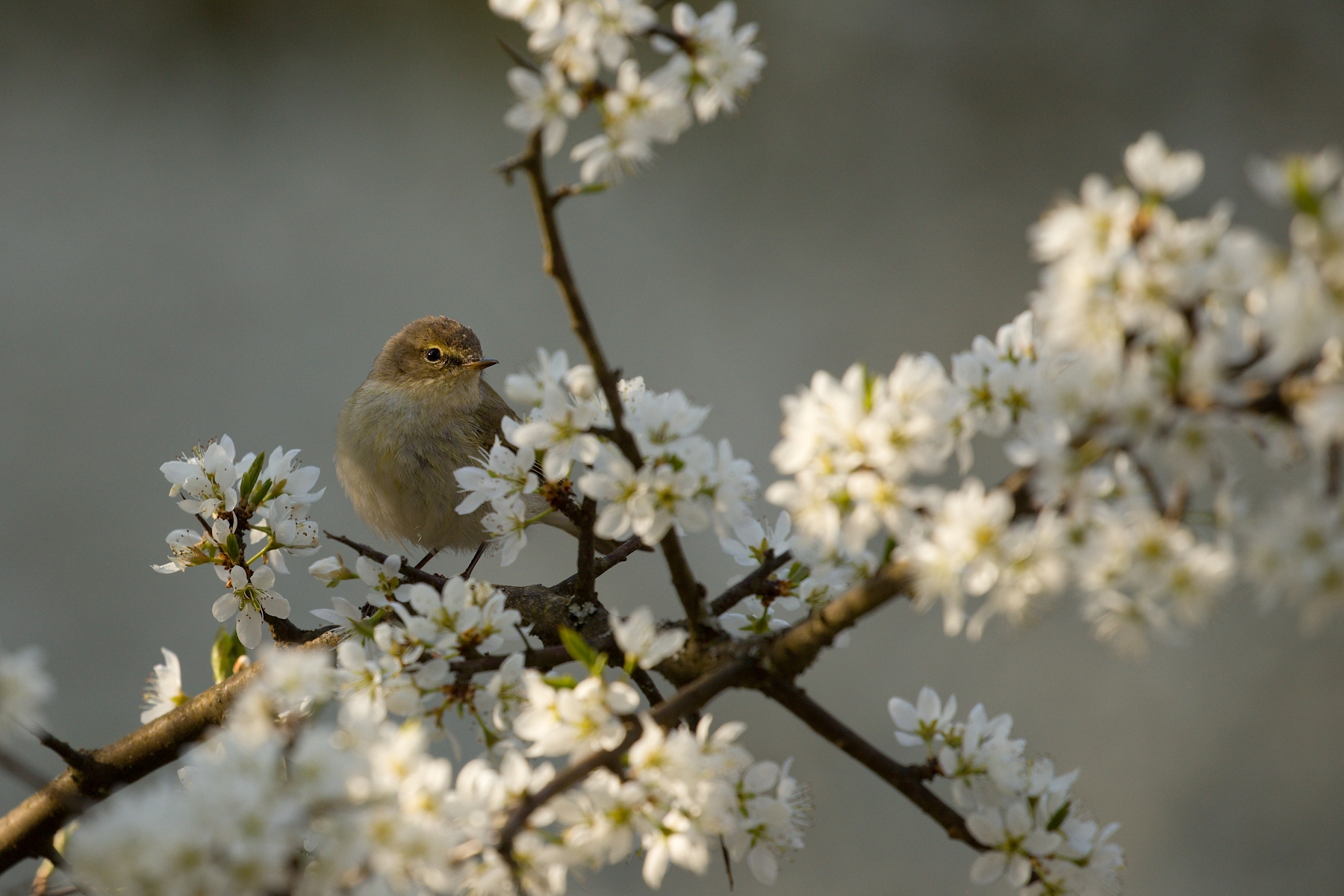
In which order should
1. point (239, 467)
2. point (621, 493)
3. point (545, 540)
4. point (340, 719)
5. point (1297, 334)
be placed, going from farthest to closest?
point (545, 540), point (239, 467), point (621, 493), point (340, 719), point (1297, 334)

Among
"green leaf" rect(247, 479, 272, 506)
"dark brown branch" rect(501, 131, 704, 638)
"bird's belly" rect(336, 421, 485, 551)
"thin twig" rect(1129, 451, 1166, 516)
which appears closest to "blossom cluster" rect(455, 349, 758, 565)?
"dark brown branch" rect(501, 131, 704, 638)

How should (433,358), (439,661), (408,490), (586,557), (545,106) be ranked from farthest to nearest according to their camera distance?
1. (433,358)
2. (408,490)
3. (586,557)
4. (439,661)
5. (545,106)

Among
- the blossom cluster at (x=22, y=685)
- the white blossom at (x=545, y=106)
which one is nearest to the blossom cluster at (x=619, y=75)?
the white blossom at (x=545, y=106)

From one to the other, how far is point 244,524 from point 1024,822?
690 mm

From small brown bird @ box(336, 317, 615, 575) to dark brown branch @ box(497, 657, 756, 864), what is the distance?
1.01 m

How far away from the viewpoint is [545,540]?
9.11ft

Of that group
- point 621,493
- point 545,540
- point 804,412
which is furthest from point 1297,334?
point 545,540

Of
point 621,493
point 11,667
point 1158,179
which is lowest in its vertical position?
point 11,667

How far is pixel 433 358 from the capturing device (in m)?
1.96

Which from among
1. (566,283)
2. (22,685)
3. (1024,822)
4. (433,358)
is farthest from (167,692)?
(433,358)

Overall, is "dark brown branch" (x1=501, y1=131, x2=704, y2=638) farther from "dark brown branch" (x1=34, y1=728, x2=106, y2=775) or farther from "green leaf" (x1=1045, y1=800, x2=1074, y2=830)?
"dark brown branch" (x1=34, y1=728, x2=106, y2=775)

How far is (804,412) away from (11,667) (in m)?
0.41

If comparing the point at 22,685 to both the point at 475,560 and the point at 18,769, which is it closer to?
the point at 18,769

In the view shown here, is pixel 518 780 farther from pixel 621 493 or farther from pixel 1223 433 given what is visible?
pixel 1223 433
